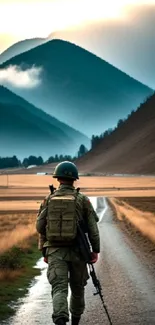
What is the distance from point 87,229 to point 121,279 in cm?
728

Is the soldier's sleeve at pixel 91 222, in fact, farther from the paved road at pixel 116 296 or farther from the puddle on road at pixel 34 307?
the puddle on road at pixel 34 307

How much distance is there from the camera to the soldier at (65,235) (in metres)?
9.75

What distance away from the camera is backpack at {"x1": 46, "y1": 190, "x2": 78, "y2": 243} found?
978 centimetres

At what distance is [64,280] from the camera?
9.70 metres

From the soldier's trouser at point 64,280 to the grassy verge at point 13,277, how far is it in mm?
2026

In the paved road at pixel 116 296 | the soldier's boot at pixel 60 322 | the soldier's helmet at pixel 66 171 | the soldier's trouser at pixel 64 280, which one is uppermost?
the soldier's helmet at pixel 66 171

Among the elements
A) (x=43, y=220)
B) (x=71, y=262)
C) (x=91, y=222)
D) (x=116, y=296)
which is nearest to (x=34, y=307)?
(x=116, y=296)

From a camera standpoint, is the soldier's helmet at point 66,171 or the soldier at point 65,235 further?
the soldier's helmet at point 66,171

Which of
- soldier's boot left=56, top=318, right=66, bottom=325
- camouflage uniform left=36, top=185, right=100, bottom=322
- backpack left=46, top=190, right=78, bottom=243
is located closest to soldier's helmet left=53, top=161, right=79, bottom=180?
camouflage uniform left=36, top=185, right=100, bottom=322

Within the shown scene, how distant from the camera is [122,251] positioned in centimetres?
2514

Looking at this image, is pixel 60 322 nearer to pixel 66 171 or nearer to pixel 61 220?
pixel 61 220

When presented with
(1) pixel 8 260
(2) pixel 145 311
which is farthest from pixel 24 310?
(1) pixel 8 260

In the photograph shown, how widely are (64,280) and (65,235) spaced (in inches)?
24.7

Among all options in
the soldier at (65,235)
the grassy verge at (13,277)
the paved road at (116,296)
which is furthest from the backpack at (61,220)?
the grassy verge at (13,277)
